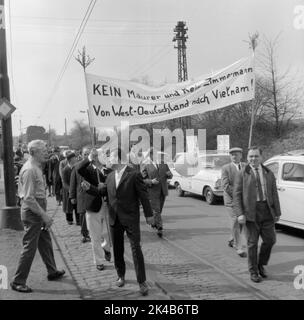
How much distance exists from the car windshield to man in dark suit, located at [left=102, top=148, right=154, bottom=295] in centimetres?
986

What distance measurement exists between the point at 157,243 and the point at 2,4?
6008 millimetres

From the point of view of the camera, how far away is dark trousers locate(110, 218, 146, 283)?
575 cm

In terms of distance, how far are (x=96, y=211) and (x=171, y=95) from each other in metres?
3.96

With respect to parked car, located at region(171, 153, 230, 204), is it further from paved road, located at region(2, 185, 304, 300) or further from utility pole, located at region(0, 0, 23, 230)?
utility pole, located at region(0, 0, 23, 230)

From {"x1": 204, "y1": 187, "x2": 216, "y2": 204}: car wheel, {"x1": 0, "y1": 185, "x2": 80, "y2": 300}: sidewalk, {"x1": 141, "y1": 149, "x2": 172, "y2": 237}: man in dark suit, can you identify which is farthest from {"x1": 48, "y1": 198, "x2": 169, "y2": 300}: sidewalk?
{"x1": 204, "y1": 187, "x2": 216, "y2": 204}: car wheel

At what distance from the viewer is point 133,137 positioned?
39.5 ft

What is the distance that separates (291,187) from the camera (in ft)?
30.1

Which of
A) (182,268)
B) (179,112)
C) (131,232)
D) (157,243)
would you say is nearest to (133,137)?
(179,112)

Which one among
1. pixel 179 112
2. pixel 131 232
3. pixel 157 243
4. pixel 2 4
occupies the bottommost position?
pixel 157 243

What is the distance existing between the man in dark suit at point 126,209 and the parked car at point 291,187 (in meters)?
4.06

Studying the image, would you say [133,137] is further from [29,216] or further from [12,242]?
[29,216]

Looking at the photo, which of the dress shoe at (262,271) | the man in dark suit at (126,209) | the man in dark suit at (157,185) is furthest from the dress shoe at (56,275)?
the man in dark suit at (157,185)

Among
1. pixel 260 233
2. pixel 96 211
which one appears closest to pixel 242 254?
pixel 260 233

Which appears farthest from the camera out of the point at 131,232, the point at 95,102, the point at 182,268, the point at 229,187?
the point at 95,102
